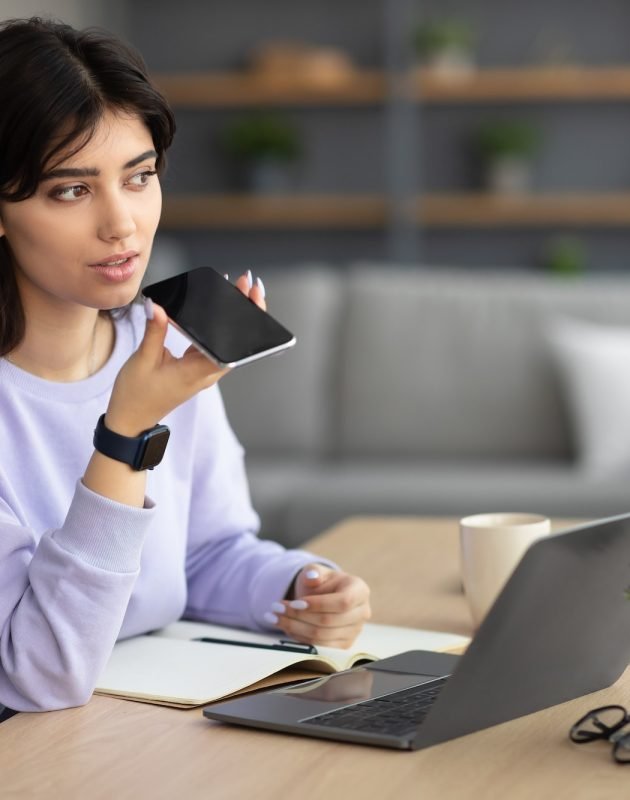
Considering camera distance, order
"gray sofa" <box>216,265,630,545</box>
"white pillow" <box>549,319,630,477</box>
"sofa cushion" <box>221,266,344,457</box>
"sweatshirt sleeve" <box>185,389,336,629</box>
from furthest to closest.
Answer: "sofa cushion" <box>221,266,344,457</box> → "gray sofa" <box>216,265,630,545</box> → "white pillow" <box>549,319,630,477</box> → "sweatshirt sleeve" <box>185,389,336,629</box>

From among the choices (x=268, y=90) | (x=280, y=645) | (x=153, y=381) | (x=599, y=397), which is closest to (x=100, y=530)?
(x=153, y=381)

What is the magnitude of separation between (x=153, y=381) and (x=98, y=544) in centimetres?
13

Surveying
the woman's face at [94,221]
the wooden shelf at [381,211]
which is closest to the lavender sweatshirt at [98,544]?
the woman's face at [94,221]

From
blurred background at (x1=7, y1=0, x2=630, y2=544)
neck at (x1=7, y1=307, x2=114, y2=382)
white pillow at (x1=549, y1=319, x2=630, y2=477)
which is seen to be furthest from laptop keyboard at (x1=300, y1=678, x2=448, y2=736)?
blurred background at (x1=7, y1=0, x2=630, y2=544)

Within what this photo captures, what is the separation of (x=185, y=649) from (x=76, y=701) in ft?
0.48

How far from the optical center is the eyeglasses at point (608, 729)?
76 centimetres

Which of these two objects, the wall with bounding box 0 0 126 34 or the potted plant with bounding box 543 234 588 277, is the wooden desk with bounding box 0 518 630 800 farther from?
the potted plant with bounding box 543 234 588 277

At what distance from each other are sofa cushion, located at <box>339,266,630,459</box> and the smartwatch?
7.73 ft

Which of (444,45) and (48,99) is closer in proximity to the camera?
(48,99)

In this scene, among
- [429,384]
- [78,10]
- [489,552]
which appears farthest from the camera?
[78,10]

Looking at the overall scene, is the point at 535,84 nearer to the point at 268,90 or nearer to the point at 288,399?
the point at 268,90

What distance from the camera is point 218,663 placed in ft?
3.21

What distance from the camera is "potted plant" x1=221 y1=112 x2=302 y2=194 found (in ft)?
17.7

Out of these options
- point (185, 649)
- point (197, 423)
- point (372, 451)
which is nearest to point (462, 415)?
point (372, 451)
